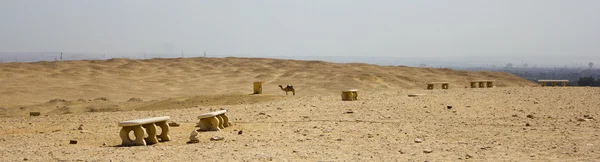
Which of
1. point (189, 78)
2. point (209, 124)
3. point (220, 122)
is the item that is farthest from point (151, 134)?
point (189, 78)

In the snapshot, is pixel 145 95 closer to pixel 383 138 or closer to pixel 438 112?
pixel 438 112

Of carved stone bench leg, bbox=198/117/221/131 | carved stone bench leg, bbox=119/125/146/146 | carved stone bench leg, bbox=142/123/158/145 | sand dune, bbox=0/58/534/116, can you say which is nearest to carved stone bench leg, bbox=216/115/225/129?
carved stone bench leg, bbox=198/117/221/131

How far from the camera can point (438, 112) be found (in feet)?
48.4

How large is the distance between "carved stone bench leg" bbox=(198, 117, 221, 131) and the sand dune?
43.6 ft

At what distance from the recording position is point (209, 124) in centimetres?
1212

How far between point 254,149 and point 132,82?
2787cm

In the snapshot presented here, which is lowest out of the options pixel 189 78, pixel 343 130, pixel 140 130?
pixel 189 78

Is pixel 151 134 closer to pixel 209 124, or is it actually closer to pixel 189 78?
pixel 209 124

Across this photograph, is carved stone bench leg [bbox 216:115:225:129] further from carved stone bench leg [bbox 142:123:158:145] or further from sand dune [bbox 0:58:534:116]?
sand dune [bbox 0:58:534:116]

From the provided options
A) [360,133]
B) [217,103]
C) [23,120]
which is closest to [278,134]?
[360,133]

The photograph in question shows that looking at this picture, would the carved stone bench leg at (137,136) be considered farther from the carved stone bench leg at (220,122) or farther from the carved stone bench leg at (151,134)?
the carved stone bench leg at (220,122)

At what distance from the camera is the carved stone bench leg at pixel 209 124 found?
12.1m

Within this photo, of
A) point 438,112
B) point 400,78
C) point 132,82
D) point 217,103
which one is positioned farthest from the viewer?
point 400,78

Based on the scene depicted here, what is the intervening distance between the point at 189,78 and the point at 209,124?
88.7 ft
